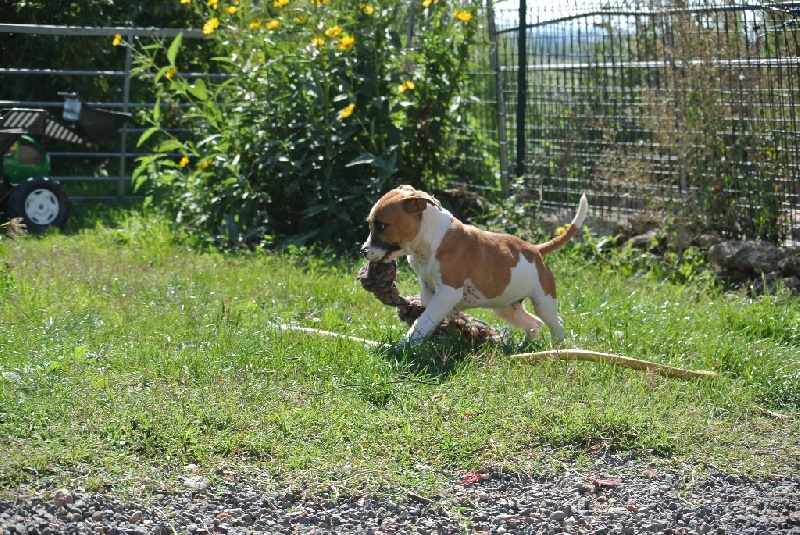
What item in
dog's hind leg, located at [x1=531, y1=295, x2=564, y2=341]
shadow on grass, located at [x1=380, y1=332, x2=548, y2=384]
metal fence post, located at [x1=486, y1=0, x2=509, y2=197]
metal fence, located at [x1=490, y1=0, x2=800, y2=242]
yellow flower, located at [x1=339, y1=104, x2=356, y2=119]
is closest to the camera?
shadow on grass, located at [x1=380, y1=332, x2=548, y2=384]

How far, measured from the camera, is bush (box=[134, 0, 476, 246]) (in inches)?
362

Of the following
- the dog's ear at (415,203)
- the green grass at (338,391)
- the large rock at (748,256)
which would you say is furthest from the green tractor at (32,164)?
the large rock at (748,256)

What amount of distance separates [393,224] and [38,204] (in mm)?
5330

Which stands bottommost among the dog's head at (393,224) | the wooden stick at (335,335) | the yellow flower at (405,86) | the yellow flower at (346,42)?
the wooden stick at (335,335)

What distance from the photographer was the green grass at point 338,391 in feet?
14.4

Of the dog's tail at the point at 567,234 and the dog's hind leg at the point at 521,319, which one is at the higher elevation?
the dog's tail at the point at 567,234

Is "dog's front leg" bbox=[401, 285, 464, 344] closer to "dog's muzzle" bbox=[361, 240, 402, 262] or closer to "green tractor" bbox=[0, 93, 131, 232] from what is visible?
"dog's muzzle" bbox=[361, 240, 402, 262]

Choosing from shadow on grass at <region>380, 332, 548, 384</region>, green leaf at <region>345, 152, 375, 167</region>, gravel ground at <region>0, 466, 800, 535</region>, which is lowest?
gravel ground at <region>0, 466, 800, 535</region>

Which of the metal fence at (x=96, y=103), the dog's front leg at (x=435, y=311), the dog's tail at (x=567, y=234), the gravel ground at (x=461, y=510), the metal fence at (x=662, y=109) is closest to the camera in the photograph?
the gravel ground at (x=461, y=510)

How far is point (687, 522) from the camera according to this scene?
4.04m

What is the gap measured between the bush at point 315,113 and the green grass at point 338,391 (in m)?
2.02

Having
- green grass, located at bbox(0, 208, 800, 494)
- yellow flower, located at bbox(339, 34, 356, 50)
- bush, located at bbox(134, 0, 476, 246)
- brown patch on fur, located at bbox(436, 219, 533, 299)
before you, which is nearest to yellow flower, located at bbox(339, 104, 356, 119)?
bush, located at bbox(134, 0, 476, 246)

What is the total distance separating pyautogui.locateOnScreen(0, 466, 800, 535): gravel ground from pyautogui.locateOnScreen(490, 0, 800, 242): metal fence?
4.50 m

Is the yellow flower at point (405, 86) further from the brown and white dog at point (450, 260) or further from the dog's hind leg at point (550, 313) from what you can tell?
the dog's hind leg at point (550, 313)
